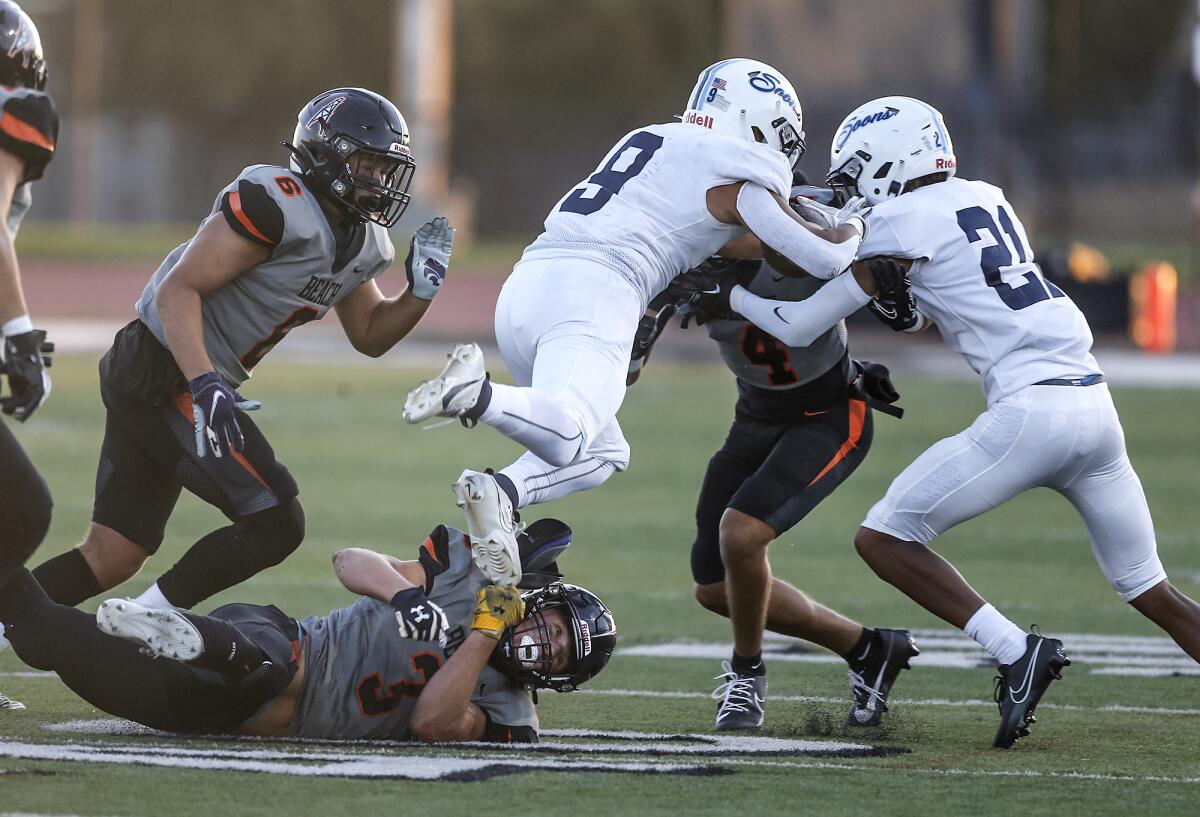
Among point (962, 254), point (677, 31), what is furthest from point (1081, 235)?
point (962, 254)

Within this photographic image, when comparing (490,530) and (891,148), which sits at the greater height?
(891,148)

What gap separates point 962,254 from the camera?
17.2 feet

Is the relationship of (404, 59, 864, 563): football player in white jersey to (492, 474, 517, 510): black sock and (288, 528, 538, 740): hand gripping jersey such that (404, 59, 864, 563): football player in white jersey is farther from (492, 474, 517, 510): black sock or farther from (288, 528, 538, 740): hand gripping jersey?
(288, 528, 538, 740): hand gripping jersey

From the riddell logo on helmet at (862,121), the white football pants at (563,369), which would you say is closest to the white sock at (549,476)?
the white football pants at (563,369)

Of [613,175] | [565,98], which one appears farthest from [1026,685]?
[565,98]

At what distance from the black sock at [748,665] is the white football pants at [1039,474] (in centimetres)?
57

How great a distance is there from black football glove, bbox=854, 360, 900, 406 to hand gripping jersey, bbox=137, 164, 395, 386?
148 cm

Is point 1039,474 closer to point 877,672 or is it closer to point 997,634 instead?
point 997,634

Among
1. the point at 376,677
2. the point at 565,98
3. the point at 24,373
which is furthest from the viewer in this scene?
the point at 565,98

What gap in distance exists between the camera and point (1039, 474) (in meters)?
5.11

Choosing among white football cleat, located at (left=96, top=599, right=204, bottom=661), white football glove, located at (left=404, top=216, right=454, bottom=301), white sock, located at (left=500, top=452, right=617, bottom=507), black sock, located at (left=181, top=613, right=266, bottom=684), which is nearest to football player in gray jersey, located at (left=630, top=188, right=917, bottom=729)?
white sock, located at (left=500, top=452, right=617, bottom=507)

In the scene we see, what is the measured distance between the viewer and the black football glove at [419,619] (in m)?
4.57

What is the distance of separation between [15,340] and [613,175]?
1.72 meters

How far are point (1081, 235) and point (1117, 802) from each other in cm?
3253
